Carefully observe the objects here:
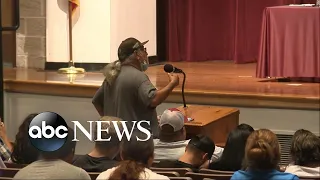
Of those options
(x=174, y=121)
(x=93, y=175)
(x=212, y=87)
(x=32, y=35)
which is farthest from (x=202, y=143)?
(x=32, y=35)

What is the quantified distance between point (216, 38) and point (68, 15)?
278cm

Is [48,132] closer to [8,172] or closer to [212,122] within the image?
[8,172]

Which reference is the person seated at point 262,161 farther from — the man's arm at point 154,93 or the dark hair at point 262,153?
the man's arm at point 154,93

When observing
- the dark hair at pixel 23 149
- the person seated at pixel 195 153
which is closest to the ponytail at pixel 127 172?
the dark hair at pixel 23 149

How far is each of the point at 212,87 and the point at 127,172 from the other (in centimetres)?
391

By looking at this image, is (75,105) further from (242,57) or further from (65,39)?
(242,57)

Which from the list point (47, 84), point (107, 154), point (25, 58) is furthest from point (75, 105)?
point (107, 154)

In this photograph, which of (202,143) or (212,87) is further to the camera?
(212,87)

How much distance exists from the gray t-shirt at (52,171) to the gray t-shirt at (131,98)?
6.34 feet

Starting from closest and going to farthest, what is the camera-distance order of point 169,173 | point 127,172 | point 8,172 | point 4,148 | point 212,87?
point 127,172 < point 169,173 < point 8,172 < point 4,148 < point 212,87

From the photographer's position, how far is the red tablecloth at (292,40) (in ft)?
23.1

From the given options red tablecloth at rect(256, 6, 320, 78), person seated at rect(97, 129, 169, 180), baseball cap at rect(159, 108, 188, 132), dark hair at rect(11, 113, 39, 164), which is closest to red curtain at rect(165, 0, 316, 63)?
red tablecloth at rect(256, 6, 320, 78)

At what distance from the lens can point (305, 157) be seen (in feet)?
12.2

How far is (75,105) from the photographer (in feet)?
22.5
